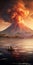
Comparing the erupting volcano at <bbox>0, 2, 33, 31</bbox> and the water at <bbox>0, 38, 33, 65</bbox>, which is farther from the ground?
the erupting volcano at <bbox>0, 2, 33, 31</bbox>

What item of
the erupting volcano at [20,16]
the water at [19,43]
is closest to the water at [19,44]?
the water at [19,43]

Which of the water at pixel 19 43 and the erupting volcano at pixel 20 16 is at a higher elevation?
the erupting volcano at pixel 20 16

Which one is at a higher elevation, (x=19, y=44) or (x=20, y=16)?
(x=20, y=16)

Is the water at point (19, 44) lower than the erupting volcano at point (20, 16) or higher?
lower

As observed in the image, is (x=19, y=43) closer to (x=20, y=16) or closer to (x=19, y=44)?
(x=19, y=44)

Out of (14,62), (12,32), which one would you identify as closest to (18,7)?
(12,32)

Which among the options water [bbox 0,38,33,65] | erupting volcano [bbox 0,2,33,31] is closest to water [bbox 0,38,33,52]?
water [bbox 0,38,33,65]

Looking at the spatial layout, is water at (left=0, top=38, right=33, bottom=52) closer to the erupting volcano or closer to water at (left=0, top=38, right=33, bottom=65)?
water at (left=0, top=38, right=33, bottom=65)

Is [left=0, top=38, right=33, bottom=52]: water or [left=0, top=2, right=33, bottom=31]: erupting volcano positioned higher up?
[left=0, top=2, right=33, bottom=31]: erupting volcano

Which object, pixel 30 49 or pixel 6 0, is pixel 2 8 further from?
pixel 30 49

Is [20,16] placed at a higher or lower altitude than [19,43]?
higher

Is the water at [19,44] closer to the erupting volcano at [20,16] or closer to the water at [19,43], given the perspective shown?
the water at [19,43]

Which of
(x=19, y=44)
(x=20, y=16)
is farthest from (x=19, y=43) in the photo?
(x=20, y=16)
